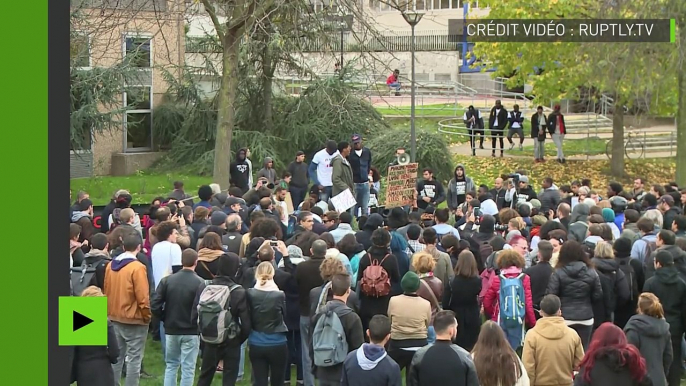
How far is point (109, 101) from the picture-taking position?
75.5 ft

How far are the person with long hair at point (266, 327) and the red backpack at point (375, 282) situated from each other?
2.55 feet

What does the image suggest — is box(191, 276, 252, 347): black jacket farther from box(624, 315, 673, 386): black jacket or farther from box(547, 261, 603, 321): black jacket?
box(624, 315, 673, 386): black jacket

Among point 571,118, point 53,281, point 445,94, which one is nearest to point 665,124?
point 571,118

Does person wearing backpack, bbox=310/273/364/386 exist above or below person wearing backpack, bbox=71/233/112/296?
below

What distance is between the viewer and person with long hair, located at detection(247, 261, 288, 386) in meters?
8.33

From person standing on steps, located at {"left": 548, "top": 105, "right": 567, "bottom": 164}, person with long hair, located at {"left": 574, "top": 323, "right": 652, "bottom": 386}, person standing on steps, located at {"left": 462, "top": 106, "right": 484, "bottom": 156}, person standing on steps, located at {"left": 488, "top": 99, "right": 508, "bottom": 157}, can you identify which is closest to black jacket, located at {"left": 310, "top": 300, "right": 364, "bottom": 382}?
person with long hair, located at {"left": 574, "top": 323, "right": 652, "bottom": 386}

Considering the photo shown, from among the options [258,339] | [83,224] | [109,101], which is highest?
[109,101]

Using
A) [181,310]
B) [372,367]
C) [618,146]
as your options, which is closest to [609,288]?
[372,367]

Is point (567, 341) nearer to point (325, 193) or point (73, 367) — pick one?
point (73, 367)

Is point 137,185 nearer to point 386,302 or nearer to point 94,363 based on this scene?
point 386,302

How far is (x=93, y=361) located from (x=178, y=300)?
1.26m

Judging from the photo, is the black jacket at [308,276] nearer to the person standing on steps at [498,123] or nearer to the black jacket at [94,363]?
the black jacket at [94,363]

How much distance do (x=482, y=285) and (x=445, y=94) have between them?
1357 inches

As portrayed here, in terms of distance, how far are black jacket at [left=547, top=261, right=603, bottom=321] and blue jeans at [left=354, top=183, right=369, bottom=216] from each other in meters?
8.50
